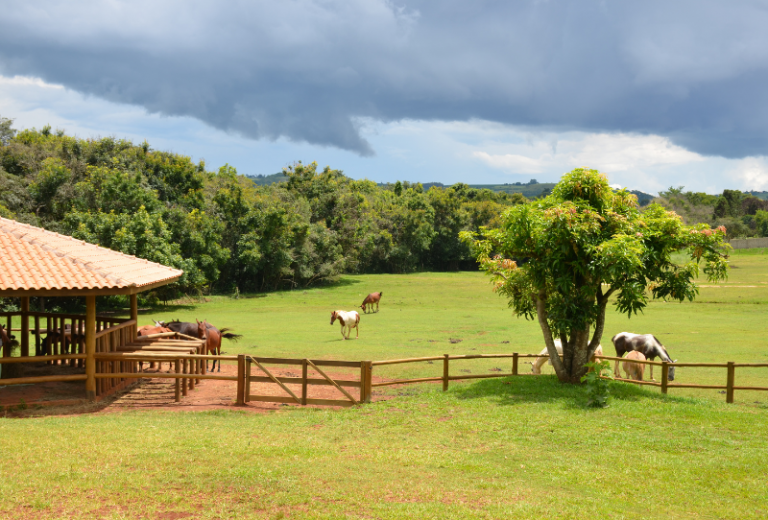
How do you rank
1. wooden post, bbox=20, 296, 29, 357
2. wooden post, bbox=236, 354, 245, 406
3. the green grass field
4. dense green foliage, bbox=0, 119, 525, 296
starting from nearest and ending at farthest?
1. the green grass field
2. wooden post, bbox=236, 354, 245, 406
3. wooden post, bbox=20, 296, 29, 357
4. dense green foliage, bbox=0, 119, 525, 296

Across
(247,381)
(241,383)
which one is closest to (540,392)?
(247,381)

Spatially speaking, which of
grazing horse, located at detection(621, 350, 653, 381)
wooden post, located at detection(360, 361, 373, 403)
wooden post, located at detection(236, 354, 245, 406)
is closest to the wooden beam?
wooden post, located at detection(236, 354, 245, 406)

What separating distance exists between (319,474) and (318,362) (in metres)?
4.74

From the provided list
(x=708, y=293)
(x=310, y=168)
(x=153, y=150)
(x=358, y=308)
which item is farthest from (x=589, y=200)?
(x=310, y=168)

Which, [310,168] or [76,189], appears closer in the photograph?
[76,189]

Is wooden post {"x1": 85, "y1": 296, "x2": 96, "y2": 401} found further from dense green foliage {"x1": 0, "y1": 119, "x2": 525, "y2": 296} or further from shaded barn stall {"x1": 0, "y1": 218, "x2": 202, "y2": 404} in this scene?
dense green foliage {"x1": 0, "y1": 119, "x2": 525, "y2": 296}

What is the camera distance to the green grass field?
7.07 m

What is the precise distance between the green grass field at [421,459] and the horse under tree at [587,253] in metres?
1.76

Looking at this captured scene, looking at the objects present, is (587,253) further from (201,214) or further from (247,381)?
(201,214)

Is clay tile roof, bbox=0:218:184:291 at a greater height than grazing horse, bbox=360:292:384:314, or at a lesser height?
greater

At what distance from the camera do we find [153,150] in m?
49.1

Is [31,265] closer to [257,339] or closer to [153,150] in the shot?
[257,339]

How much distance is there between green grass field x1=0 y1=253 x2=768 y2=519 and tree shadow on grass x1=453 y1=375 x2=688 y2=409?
6 centimetres

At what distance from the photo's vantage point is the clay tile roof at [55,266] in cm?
1319
